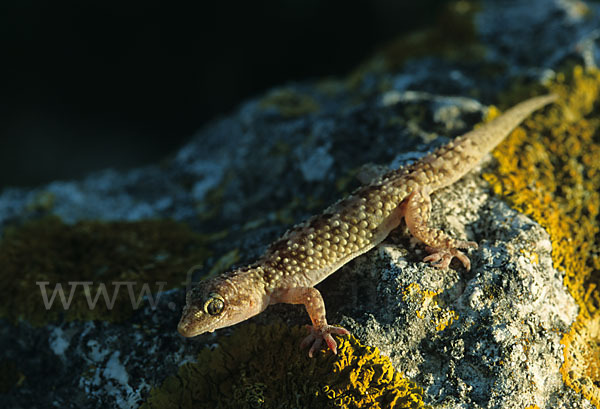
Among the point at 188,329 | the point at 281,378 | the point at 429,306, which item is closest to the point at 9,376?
the point at 188,329

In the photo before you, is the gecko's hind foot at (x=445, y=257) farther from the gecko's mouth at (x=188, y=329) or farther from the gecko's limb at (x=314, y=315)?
the gecko's mouth at (x=188, y=329)

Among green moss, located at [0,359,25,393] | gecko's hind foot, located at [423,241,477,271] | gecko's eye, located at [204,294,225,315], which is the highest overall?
gecko's eye, located at [204,294,225,315]

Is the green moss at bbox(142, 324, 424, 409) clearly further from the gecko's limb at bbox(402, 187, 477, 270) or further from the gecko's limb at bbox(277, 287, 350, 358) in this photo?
the gecko's limb at bbox(402, 187, 477, 270)

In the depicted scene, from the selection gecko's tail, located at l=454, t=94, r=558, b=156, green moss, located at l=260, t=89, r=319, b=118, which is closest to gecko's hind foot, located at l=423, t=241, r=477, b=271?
gecko's tail, located at l=454, t=94, r=558, b=156

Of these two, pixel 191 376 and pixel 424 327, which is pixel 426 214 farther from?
pixel 191 376

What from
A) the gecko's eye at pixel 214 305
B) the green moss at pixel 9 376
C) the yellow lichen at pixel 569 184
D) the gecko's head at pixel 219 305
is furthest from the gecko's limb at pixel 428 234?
the green moss at pixel 9 376

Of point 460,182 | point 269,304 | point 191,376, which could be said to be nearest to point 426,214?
point 460,182
